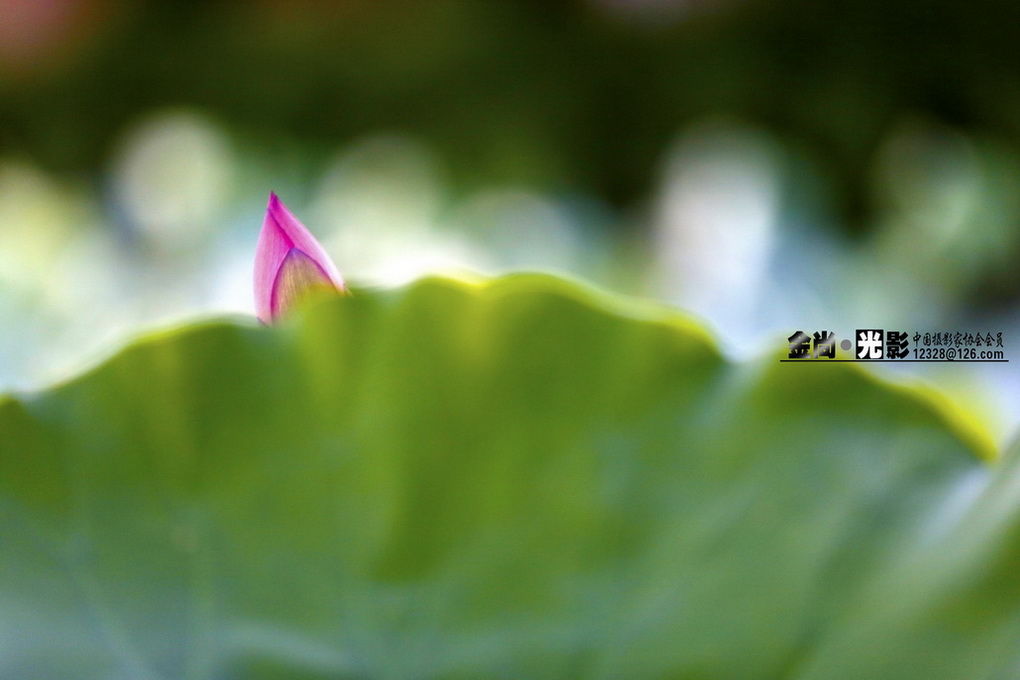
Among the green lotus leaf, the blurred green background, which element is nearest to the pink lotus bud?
the green lotus leaf

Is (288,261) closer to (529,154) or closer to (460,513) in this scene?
(460,513)

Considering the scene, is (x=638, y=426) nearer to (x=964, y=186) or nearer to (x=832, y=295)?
(x=832, y=295)

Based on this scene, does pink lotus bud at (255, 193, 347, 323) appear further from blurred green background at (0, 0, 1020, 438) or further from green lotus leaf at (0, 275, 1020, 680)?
blurred green background at (0, 0, 1020, 438)

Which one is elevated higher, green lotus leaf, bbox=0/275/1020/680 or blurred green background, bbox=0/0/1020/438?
blurred green background, bbox=0/0/1020/438

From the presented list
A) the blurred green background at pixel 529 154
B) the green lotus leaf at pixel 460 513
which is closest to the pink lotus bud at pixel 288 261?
the green lotus leaf at pixel 460 513

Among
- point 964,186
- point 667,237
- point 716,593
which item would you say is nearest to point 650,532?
point 716,593

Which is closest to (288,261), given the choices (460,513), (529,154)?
(460,513)
